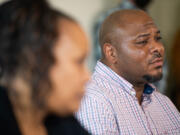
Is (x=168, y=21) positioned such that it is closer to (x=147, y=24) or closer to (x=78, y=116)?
(x=147, y=24)

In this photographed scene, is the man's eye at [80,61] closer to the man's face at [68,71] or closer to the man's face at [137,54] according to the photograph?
the man's face at [68,71]

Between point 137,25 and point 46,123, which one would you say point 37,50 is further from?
point 137,25

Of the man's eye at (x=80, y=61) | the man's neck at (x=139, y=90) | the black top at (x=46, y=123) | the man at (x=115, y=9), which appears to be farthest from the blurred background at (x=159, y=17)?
the man's eye at (x=80, y=61)

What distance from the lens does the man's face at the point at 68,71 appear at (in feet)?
2.61

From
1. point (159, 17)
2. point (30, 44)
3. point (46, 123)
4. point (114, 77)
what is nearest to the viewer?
point (30, 44)

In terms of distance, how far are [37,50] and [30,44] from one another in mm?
23

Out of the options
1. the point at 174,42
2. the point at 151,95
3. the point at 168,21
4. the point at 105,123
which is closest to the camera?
the point at 105,123

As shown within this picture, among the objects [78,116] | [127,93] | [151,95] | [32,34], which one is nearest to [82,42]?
[32,34]

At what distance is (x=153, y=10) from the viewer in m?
3.29

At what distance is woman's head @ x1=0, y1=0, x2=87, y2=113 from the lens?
77 cm

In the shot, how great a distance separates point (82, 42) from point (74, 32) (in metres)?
0.04

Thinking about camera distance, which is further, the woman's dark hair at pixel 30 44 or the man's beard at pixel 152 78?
the man's beard at pixel 152 78

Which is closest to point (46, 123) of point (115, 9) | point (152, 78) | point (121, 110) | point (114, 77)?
point (121, 110)

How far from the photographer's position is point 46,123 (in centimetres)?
97
